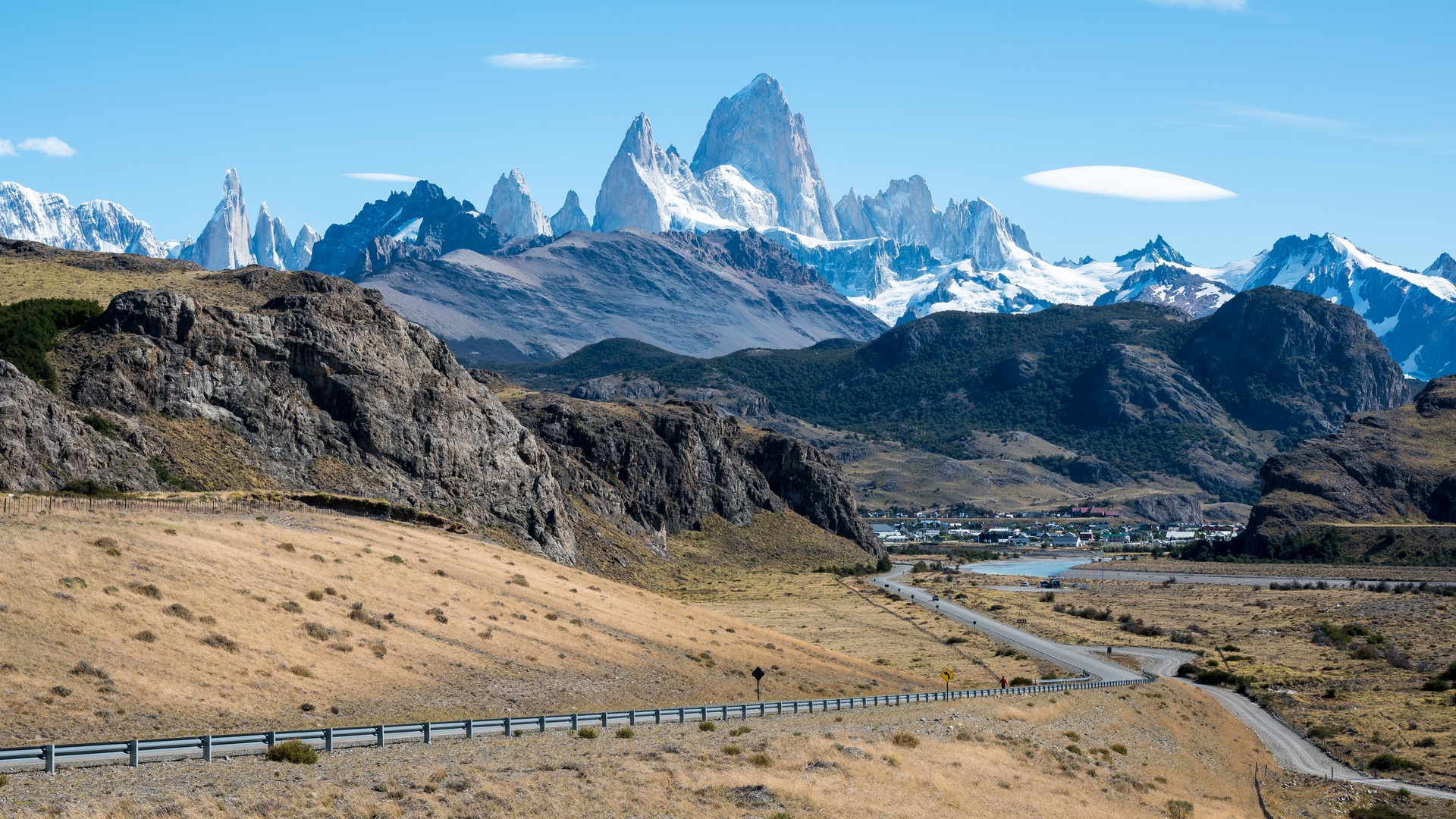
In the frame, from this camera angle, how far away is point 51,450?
7362 centimetres

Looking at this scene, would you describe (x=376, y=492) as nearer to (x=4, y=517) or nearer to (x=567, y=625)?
(x=567, y=625)

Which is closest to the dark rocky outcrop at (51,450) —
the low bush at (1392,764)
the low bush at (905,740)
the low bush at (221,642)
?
the low bush at (221,642)

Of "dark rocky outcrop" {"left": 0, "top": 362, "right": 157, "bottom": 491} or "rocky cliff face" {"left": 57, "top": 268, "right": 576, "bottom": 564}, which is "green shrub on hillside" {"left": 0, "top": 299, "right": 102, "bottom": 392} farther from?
"dark rocky outcrop" {"left": 0, "top": 362, "right": 157, "bottom": 491}

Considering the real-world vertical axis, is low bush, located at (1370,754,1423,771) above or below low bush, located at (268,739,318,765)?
below

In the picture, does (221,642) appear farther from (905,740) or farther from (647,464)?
(647,464)

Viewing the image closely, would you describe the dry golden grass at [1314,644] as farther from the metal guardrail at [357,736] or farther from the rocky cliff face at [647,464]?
the rocky cliff face at [647,464]

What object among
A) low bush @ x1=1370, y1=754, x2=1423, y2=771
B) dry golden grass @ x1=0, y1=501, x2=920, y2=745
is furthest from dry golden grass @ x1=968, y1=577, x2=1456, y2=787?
dry golden grass @ x1=0, y1=501, x2=920, y2=745

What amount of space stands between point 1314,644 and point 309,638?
333 ft

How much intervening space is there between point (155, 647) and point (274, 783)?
1456 centimetres

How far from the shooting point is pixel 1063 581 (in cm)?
18925

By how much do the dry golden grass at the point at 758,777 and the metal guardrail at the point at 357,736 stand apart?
2.02 ft

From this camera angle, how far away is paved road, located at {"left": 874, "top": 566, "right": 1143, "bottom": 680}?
A: 88688 millimetres

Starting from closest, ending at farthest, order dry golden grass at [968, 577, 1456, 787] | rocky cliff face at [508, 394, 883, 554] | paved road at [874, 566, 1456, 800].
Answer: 1. paved road at [874, 566, 1456, 800]
2. dry golden grass at [968, 577, 1456, 787]
3. rocky cliff face at [508, 394, 883, 554]

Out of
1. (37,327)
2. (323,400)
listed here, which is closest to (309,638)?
(37,327)
